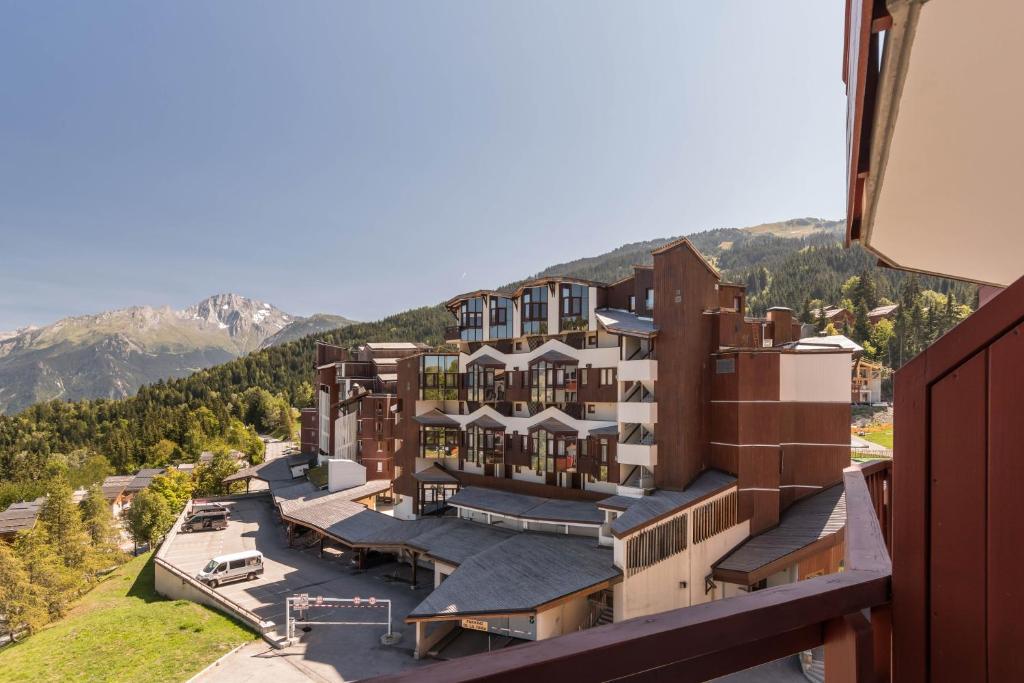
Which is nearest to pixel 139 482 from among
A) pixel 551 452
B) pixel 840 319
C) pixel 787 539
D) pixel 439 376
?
pixel 439 376

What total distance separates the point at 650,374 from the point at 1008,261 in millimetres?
15123

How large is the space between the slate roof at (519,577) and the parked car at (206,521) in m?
21.4

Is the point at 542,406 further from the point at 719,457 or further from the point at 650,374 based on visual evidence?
the point at 719,457

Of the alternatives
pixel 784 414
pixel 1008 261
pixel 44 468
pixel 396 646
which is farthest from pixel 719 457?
pixel 44 468

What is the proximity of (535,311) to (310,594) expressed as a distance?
14686mm

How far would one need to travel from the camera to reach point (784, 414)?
62.6 ft

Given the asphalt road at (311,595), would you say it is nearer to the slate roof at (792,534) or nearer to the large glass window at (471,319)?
the slate roof at (792,534)

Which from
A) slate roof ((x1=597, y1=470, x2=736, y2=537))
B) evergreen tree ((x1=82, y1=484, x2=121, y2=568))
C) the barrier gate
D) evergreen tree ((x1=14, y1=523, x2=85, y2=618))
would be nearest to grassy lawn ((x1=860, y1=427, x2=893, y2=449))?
slate roof ((x1=597, y1=470, x2=736, y2=537))

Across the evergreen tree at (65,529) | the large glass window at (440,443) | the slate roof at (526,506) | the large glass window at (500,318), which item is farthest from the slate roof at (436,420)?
the evergreen tree at (65,529)

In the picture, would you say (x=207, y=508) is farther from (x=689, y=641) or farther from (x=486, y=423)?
(x=689, y=641)

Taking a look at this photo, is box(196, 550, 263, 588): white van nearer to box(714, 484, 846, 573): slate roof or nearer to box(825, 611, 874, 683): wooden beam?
box(714, 484, 846, 573): slate roof

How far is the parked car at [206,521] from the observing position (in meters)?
30.6

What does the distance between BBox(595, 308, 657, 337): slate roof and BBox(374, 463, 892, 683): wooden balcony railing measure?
17.1 metres

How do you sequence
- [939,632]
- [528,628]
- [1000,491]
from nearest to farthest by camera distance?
[1000,491]
[939,632]
[528,628]
